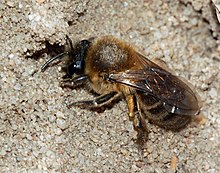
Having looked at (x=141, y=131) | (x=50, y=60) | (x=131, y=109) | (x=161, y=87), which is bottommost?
(x=141, y=131)

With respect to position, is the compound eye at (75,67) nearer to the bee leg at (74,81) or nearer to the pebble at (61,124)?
the bee leg at (74,81)

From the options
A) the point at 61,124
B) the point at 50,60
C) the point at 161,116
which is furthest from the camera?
the point at 161,116

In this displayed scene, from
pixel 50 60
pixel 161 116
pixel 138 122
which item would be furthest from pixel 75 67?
pixel 161 116

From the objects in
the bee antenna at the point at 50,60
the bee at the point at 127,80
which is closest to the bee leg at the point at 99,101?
the bee at the point at 127,80

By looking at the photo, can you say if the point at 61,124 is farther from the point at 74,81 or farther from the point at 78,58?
the point at 78,58

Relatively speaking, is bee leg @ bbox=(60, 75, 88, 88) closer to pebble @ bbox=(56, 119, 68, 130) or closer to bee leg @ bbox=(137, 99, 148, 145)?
pebble @ bbox=(56, 119, 68, 130)

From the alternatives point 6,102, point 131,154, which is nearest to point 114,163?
point 131,154

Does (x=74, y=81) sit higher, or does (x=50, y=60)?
(x=50, y=60)
